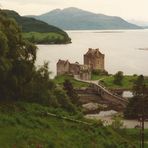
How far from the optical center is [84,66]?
9269 centimetres

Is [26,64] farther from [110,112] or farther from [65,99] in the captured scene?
[110,112]

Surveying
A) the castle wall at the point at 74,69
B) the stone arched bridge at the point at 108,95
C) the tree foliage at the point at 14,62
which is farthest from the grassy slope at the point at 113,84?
the tree foliage at the point at 14,62

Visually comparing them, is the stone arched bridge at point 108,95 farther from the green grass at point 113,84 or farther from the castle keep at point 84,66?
the castle keep at point 84,66

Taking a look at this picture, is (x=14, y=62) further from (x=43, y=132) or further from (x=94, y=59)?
(x=94, y=59)

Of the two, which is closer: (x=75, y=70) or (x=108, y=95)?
(x=108, y=95)

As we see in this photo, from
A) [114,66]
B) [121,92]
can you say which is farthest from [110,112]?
[114,66]

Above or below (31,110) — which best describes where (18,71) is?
above

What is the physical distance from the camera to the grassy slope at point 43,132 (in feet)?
77.2

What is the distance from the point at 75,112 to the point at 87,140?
623cm

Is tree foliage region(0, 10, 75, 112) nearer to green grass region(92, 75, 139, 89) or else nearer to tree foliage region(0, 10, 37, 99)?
tree foliage region(0, 10, 37, 99)

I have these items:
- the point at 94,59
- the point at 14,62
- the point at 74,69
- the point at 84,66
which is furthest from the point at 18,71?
the point at 94,59

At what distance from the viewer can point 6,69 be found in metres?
28.4

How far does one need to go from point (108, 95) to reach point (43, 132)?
52.6 meters

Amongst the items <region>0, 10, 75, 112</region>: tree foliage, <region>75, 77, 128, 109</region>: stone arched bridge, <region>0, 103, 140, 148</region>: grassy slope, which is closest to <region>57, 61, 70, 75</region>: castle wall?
<region>75, 77, 128, 109</region>: stone arched bridge
